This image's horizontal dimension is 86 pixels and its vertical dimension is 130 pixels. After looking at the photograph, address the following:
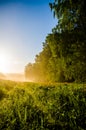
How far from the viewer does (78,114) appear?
8.58 meters

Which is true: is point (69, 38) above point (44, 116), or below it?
above

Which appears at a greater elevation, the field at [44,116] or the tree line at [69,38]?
the tree line at [69,38]

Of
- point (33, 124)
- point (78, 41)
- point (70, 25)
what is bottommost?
point (33, 124)

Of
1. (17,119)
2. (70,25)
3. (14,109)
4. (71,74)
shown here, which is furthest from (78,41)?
(17,119)

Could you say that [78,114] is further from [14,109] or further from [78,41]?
[78,41]

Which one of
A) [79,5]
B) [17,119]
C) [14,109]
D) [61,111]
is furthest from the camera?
[79,5]

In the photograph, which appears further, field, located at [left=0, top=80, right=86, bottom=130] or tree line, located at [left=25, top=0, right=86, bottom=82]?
A: tree line, located at [left=25, top=0, right=86, bottom=82]

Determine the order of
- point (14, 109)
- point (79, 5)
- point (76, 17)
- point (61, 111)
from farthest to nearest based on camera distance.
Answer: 1. point (76, 17)
2. point (79, 5)
3. point (14, 109)
4. point (61, 111)

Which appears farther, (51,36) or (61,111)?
(51,36)

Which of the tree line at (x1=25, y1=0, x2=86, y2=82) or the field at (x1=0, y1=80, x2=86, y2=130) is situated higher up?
the tree line at (x1=25, y1=0, x2=86, y2=82)

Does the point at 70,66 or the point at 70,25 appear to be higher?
the point at 70,25

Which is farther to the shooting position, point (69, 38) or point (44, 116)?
point (69, 38)

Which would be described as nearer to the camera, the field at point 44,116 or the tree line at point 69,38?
the field at point 44,116

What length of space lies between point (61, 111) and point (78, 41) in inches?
403
